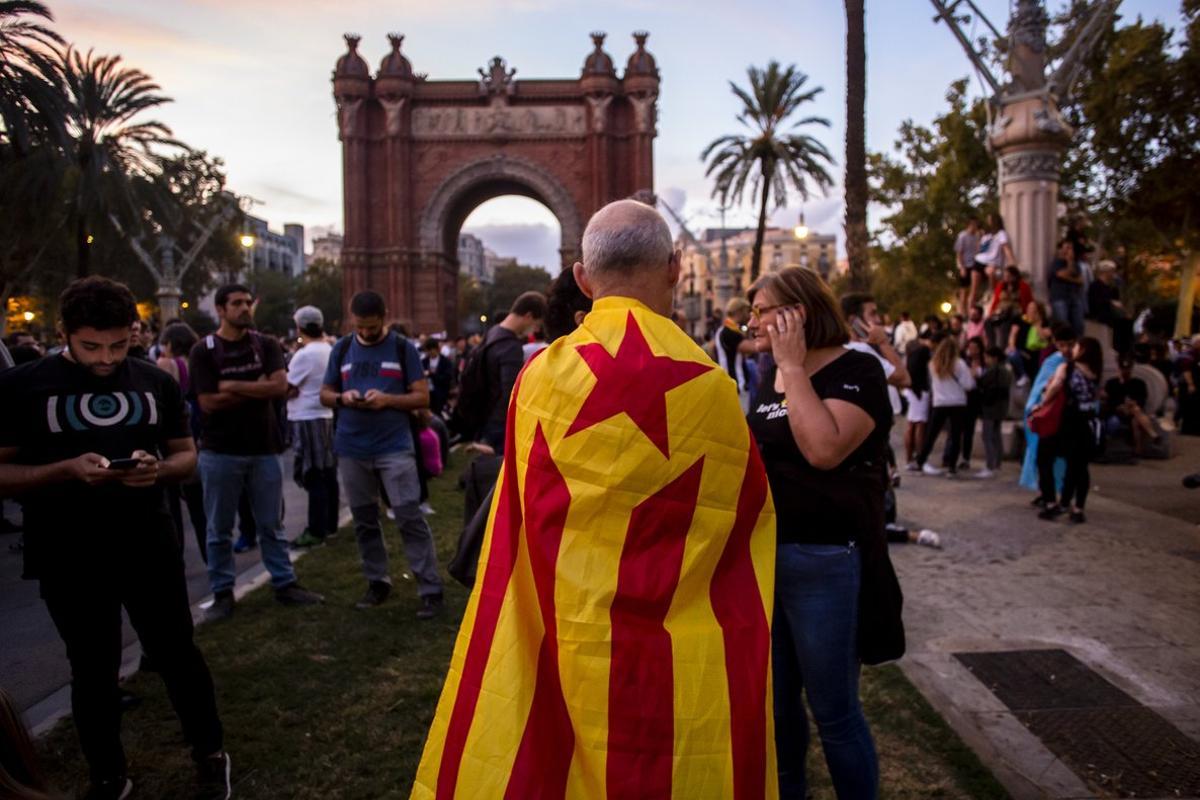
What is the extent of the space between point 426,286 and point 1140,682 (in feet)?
132

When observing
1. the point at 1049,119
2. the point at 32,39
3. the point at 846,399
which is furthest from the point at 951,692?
the point at 32,39

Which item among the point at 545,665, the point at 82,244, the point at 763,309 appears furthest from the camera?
the point at 82,244

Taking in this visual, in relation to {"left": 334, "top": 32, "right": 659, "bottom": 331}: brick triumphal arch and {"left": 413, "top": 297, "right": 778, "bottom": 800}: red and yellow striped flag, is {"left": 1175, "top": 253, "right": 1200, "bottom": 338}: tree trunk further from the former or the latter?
{"left": 413, "top": 297, "right": 778, "bottom": 800}: red and yellow striped flag

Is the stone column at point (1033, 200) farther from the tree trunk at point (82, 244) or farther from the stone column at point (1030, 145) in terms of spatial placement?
the tree trunk at point (82, 244)

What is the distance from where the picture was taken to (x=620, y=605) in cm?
214

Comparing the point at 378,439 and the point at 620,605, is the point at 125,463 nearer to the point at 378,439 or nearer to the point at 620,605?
the point at 620,605

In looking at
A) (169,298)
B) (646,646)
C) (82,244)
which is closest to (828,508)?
(646,646)

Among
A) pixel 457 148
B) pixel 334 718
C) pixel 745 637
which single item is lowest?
pixel 334 718

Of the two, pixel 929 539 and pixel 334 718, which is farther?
pixel 929 539

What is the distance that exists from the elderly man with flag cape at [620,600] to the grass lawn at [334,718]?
1784 millimetres

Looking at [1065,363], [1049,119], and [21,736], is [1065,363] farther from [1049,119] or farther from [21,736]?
[21,736]

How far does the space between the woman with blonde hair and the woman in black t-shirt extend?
9.38 m

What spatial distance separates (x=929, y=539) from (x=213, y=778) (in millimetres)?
6180

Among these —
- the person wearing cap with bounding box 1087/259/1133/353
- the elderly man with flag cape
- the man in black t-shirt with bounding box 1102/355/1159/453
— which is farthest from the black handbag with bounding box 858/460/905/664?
the person wearing cap with bounding box 1087/259/1133/353
